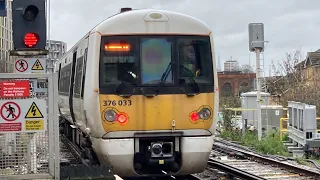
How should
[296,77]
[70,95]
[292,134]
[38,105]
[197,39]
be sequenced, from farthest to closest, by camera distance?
[296,77] < [292,134] < [70,95] < [197,39] < [38,105]

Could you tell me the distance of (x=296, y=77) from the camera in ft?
114

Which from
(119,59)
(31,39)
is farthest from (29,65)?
(119,59)

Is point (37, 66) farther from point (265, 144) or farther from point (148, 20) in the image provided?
point (265, 144)

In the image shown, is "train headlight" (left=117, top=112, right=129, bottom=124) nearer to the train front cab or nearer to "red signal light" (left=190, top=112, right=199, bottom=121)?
the train front cab

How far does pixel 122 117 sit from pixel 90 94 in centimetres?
67

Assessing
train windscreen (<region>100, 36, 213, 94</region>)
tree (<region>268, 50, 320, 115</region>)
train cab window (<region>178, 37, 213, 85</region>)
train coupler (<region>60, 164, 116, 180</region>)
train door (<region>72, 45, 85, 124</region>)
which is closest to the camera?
train coupler (<region>60, 164, 116, 180</region>)

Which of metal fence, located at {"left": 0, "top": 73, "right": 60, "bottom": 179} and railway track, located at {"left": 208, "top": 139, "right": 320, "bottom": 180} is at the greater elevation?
metal fence, located at {"left": 0, "top": 73, "right": 60, "bottom": 179}

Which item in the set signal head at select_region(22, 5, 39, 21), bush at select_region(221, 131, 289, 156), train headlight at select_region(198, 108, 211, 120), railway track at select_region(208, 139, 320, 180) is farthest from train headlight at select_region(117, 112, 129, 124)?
bush at select_region(221, 131, 289, 156)

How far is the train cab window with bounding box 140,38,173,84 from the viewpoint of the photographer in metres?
8.74

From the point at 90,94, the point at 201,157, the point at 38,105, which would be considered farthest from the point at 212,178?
the point at 38,105

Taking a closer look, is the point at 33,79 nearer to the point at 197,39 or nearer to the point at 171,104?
the point at 171,104

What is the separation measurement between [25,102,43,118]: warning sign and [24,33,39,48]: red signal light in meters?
2.91

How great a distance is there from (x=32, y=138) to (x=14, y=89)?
568 mm

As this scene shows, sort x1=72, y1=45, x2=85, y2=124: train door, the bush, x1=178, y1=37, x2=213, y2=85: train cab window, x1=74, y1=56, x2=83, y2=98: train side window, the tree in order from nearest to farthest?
x1=178, y1=37, x2=213, y2=85: train cab window, x1=72, y1=45, x2=85, y2=124: train door, x1=74, y1=56, x2=83, y2=98: train side window, the bush, the tree
